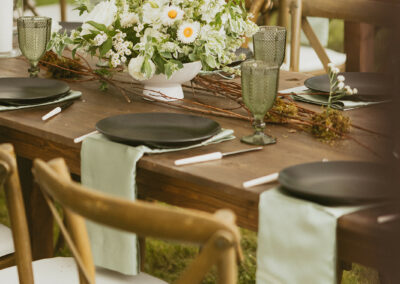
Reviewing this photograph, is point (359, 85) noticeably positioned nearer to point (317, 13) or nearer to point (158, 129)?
point (158, 129)

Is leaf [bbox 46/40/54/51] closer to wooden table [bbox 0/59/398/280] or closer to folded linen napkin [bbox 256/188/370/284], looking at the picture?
wooden table [bbox 0/59/398/280]

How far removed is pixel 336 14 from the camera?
275cm

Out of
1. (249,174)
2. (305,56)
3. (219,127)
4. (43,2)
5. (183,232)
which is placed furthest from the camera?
(43,2)

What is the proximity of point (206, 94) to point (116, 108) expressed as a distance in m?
0.30

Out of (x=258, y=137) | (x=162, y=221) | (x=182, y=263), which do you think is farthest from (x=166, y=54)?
(x=182, y=263)

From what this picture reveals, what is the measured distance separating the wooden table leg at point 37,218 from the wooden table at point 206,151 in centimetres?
45

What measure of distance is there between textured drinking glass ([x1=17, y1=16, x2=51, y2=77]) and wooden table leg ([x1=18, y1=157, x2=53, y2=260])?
0.40 meters

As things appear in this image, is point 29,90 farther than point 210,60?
Yes

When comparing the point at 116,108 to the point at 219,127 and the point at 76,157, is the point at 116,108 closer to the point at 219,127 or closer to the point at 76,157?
the point at 76,157

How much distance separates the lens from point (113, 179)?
4.43ft

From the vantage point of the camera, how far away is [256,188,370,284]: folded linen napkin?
40.1 inches

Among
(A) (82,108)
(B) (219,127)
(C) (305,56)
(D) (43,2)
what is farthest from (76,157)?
(D) (43,2)

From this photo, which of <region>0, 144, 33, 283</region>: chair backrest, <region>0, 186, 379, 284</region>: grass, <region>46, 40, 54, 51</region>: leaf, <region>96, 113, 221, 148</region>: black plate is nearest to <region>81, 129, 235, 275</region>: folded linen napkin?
<region>96, 113, 221, 148</region>: black plate

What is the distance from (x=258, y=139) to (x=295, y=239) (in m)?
0.39
